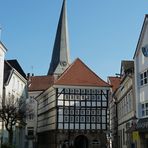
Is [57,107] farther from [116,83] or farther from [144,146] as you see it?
[144,146]

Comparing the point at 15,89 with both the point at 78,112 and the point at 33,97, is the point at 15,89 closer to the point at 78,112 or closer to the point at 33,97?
the point at 78,112

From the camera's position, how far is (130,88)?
43.6m

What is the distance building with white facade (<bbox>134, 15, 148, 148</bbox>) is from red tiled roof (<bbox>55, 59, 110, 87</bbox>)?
27250mm

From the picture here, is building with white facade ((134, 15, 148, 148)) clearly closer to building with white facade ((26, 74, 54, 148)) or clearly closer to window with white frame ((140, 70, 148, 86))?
window with white frame ((140, 70, 148, 86))

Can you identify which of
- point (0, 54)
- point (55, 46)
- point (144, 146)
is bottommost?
point (144, 146)

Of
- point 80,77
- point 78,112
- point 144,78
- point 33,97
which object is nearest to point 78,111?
point 78,112

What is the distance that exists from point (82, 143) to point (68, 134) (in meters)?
4.91

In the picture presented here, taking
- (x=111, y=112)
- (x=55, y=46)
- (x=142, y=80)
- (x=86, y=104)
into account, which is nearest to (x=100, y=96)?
(x=86, y=104)

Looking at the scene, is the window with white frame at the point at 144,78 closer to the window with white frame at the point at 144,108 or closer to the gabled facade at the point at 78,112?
the window with white frame at the point at 144,108

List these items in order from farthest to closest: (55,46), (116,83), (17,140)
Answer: (55,46) < (116,83) < (17,140)

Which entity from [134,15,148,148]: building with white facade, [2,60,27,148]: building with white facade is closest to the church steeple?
[2,60,27,148]: building with white facade

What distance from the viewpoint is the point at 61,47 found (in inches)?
4518

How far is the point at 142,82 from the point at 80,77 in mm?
30574

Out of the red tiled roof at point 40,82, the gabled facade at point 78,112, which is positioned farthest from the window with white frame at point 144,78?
the red tiled roof at point 40,82
